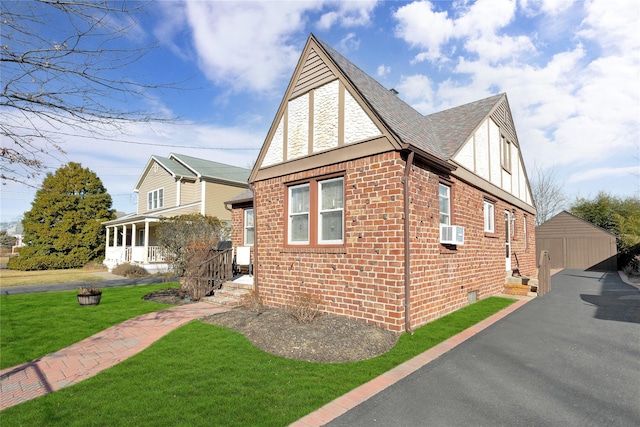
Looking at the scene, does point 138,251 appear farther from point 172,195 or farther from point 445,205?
point 445,205

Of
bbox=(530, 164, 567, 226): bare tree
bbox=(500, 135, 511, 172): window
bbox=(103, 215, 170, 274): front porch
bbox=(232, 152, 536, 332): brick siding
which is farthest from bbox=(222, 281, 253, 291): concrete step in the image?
bbox=(530, 164, 567, 226): bare tree

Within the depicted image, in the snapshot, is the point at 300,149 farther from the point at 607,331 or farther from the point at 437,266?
the point at 607,331

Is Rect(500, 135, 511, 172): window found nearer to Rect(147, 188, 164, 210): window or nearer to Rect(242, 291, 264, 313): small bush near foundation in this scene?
Rect(242, 291, 264, 313): small bush near foundation

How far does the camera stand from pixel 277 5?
25.8 feet

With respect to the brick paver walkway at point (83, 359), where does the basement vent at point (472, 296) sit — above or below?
above

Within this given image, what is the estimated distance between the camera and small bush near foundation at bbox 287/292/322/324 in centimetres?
670

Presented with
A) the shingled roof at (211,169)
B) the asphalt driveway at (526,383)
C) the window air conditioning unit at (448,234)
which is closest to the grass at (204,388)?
the asphalt driveway at (526,383)

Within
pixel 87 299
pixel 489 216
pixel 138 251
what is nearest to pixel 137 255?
pixel 138 251

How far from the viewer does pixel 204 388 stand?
13.9 ft

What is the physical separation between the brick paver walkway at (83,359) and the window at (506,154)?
12.2 metres

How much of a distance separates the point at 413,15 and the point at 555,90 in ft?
22.0

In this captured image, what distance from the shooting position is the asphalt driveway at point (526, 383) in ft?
11.8

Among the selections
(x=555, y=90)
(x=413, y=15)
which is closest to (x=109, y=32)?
(x=413, y=15)

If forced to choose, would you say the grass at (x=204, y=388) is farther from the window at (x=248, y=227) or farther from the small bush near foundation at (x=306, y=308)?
the window at (x=248, y=227)
